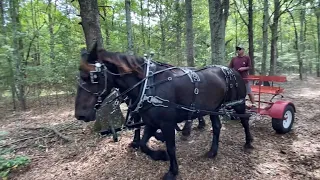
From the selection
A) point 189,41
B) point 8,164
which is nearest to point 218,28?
point 8,164

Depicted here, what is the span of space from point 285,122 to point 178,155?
3.17m

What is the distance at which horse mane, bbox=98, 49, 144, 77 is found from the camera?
355cm

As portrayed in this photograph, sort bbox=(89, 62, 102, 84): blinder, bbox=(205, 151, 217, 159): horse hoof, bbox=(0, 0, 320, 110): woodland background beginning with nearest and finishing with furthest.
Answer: bbox=(89, 62, 102, 84): blinder < bbox=(205, 151, 217, 159): horse hoof < bbox=(0, 0, 320, 110): woodland background

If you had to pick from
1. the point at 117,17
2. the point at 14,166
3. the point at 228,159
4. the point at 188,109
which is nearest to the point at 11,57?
the point at 14,166

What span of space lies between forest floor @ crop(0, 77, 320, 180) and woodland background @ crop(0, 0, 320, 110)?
2.32 metres

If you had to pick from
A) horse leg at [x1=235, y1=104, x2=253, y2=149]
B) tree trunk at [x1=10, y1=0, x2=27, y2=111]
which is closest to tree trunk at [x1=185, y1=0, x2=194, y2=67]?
horse leg at [x1=235, y1=104, x2=253, y2=149]

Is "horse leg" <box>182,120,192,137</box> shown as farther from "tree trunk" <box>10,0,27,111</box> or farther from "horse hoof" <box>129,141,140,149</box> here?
"tree trunk" <box>10,0,27,111</box>

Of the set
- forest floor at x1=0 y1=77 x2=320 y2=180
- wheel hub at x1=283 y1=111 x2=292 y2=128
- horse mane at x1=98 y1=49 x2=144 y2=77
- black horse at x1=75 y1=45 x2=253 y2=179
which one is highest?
horse mane at x1=98 y1=49 x2=144 y2=77

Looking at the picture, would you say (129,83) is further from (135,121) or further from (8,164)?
(8,164)

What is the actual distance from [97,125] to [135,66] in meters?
2.67

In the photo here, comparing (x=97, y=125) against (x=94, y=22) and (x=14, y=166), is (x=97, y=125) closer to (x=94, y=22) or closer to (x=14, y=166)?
(x=14, y=166)

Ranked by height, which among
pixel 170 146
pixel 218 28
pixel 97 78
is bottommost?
pixel 170 146

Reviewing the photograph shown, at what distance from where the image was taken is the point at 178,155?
491cm

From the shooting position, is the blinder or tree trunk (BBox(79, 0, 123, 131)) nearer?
the blinder
